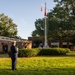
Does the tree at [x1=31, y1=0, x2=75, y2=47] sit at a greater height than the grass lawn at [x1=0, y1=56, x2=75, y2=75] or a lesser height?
greater

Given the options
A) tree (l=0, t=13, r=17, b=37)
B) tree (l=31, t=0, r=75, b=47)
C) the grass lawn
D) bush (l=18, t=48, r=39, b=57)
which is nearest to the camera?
the grass lawn

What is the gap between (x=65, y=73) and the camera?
50.6 feet

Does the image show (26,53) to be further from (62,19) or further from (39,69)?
(62,19)

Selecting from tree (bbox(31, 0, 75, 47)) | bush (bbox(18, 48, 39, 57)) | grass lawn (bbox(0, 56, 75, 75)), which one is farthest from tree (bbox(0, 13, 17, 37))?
grass lawn (bbox(0, 56, 75, 75))

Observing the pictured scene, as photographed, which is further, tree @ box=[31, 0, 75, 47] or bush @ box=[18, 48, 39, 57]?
tree @ box=[31, 0, 75, 47]

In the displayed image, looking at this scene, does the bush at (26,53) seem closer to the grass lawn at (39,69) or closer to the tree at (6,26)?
the grass lawn at (39,69)

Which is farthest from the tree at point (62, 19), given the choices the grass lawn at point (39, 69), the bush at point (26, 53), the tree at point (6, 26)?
the tree at point (6, 26)

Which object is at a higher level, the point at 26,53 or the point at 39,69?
the point at 26,53

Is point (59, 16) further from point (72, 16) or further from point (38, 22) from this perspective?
point (38, 22)

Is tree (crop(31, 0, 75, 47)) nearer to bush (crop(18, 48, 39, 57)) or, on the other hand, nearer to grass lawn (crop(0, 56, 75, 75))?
bush (crop(18, 48, 39, 57))

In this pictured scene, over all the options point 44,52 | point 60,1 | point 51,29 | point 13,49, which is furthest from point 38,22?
point 13,49

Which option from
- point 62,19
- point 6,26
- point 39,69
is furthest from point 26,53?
point 6,26

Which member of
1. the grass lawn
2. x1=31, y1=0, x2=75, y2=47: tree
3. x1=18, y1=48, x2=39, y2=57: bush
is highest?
x1=31, y1=0, x2=75, y2=47: tree

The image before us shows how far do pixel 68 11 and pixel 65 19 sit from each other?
2.16m
